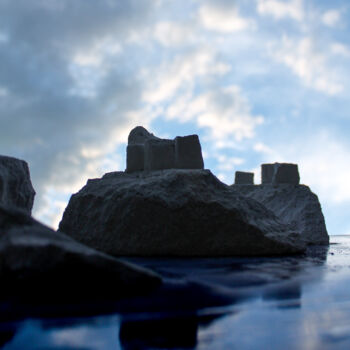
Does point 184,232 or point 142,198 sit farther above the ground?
point 142,198

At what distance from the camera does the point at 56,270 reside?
1.81 metres

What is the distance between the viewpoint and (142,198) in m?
4.39

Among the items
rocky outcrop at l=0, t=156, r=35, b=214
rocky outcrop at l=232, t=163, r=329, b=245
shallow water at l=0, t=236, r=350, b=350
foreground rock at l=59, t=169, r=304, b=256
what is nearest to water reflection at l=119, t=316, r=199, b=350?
shallow water at l=0, t=236, r=350, b=350

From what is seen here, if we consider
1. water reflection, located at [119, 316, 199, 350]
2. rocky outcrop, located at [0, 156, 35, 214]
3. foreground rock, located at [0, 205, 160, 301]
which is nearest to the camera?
water reflection, located at [119, 316, 199, 350]

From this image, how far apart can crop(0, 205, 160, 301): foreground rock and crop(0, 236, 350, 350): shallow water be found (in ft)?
0.50

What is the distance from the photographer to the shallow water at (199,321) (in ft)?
4.07

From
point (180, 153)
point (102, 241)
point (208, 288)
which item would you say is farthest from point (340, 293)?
point (180, 153)

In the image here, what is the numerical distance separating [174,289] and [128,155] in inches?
164

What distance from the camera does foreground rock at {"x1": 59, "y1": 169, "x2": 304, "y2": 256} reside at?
4.33 meters

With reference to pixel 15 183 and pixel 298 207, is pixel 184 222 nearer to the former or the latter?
pixel 15 183

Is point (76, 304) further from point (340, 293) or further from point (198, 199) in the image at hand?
point (198, 199)

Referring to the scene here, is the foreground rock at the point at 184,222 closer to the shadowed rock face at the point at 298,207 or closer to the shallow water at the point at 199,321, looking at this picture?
the shallow water at the point at 199,321

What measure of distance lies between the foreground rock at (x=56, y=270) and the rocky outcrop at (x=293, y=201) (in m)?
9.60

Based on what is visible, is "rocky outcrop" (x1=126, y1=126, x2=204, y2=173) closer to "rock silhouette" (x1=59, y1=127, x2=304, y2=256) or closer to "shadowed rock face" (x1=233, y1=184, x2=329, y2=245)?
"rock silhouette" (x1=59, y1=127, x2=304, y2=256)
